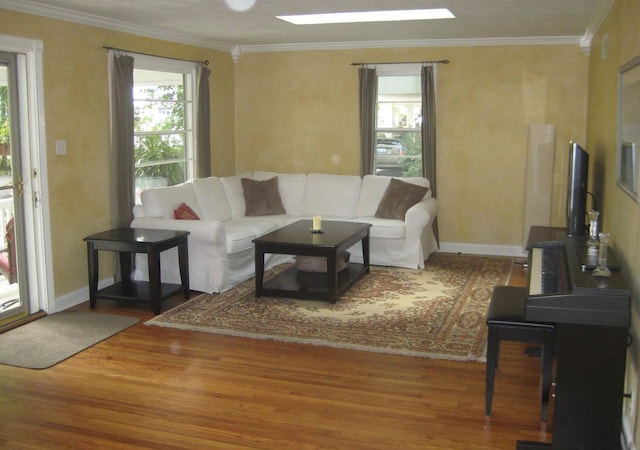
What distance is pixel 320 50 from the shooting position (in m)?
7.85

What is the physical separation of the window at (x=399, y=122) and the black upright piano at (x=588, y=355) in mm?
4848

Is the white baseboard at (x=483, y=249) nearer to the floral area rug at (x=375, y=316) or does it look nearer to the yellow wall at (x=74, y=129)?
the floral area rug at (x=375, y=316)

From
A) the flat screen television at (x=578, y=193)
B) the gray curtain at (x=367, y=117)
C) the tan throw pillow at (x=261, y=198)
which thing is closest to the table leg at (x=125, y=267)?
the tan throw pillow at (x=261, y=198)

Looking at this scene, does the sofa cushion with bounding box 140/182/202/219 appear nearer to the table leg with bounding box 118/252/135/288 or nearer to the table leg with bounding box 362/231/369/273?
the table leg with bounding box 118/252/135/288

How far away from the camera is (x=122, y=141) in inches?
233

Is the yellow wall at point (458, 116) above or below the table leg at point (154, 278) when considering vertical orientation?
above

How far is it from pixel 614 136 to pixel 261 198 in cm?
402

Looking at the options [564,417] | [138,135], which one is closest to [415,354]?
[564,417]

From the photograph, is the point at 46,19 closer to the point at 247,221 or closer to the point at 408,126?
the point at 247,221

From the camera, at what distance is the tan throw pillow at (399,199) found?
698 centimetres

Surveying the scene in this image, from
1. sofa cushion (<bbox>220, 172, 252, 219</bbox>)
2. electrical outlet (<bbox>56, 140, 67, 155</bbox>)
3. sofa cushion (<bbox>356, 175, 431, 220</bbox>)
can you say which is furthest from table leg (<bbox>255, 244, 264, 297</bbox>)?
sofa cushion (<bbox>356, 175, 431, 220</bbox>)

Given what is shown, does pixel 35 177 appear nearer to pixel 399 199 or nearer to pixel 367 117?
pixel 399 199

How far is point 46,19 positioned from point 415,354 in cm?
367

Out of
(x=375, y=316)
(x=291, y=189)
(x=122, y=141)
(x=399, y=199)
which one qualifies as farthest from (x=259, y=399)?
(x=291, y=189)
